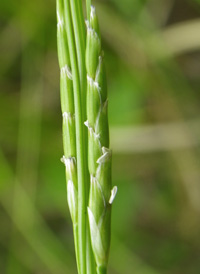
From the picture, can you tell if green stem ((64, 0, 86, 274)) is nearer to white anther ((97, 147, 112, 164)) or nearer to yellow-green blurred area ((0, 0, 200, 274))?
white anther ((97, 147, 112, 164))

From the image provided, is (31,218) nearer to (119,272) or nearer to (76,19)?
(119,272)

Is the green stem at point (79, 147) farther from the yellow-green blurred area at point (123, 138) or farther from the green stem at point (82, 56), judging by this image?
the yellow-green blurred area at point (123, 138)

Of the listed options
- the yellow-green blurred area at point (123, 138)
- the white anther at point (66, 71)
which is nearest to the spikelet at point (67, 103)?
the white anther at point (66, 71)

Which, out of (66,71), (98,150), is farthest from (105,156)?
(66,71)

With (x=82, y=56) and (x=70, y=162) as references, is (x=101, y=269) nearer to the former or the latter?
(x=70, y=162)

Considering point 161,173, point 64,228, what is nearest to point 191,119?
point 161,173

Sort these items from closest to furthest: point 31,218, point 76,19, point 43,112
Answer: point 76,19 < point 31,218 < point 43,112

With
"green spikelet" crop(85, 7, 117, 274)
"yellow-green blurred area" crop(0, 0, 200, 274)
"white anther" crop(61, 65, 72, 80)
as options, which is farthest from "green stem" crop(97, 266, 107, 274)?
"yellow-green blurred area" crop(0, 0, 200, 274)
